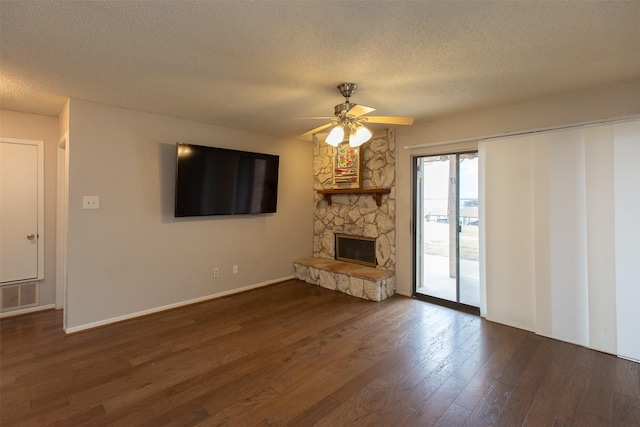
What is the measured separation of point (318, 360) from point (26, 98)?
387 centimetres

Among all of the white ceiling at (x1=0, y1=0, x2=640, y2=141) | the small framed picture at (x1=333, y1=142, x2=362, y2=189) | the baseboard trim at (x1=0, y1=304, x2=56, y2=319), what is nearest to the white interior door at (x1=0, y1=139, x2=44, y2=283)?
the baseboard trim at (x1=0, y1=304, x2=56, y2=319)

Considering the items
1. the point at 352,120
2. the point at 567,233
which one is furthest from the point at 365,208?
the point at 567,233

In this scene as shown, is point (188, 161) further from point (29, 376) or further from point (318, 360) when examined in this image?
point (318, 360)

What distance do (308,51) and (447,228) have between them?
2.98 m

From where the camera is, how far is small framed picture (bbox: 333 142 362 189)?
466 centimetres

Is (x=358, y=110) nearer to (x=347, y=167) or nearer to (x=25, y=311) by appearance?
(x=347, y=167)

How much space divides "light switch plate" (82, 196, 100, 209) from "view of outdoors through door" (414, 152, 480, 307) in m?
3.91

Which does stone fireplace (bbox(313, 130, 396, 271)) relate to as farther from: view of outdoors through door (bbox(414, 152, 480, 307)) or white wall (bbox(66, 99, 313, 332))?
white wall (bbox(66, 99, 313, 332))

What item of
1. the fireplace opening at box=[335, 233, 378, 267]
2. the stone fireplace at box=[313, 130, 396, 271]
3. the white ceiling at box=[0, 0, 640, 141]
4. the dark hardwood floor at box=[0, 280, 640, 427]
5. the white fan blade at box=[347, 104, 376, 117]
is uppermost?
the white ceiling at box=[0, 0, 640, 141]

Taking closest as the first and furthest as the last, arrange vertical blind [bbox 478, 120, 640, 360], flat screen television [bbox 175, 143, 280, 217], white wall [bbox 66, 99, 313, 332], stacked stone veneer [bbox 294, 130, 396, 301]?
vertical blind [bbox 478, 120, 640, 360]
white wall [bbox 66, 99, 313, 332]
flat screen television [bbox 175, 143, 280, 217]
stacked stone veneer [bbox 294, 130, 396, 301]

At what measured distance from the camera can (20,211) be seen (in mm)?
3533

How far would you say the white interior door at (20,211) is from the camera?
3439mm

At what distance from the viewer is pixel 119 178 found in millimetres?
3371

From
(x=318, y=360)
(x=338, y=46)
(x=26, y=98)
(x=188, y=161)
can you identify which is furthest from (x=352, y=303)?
(x=26, y=98)
